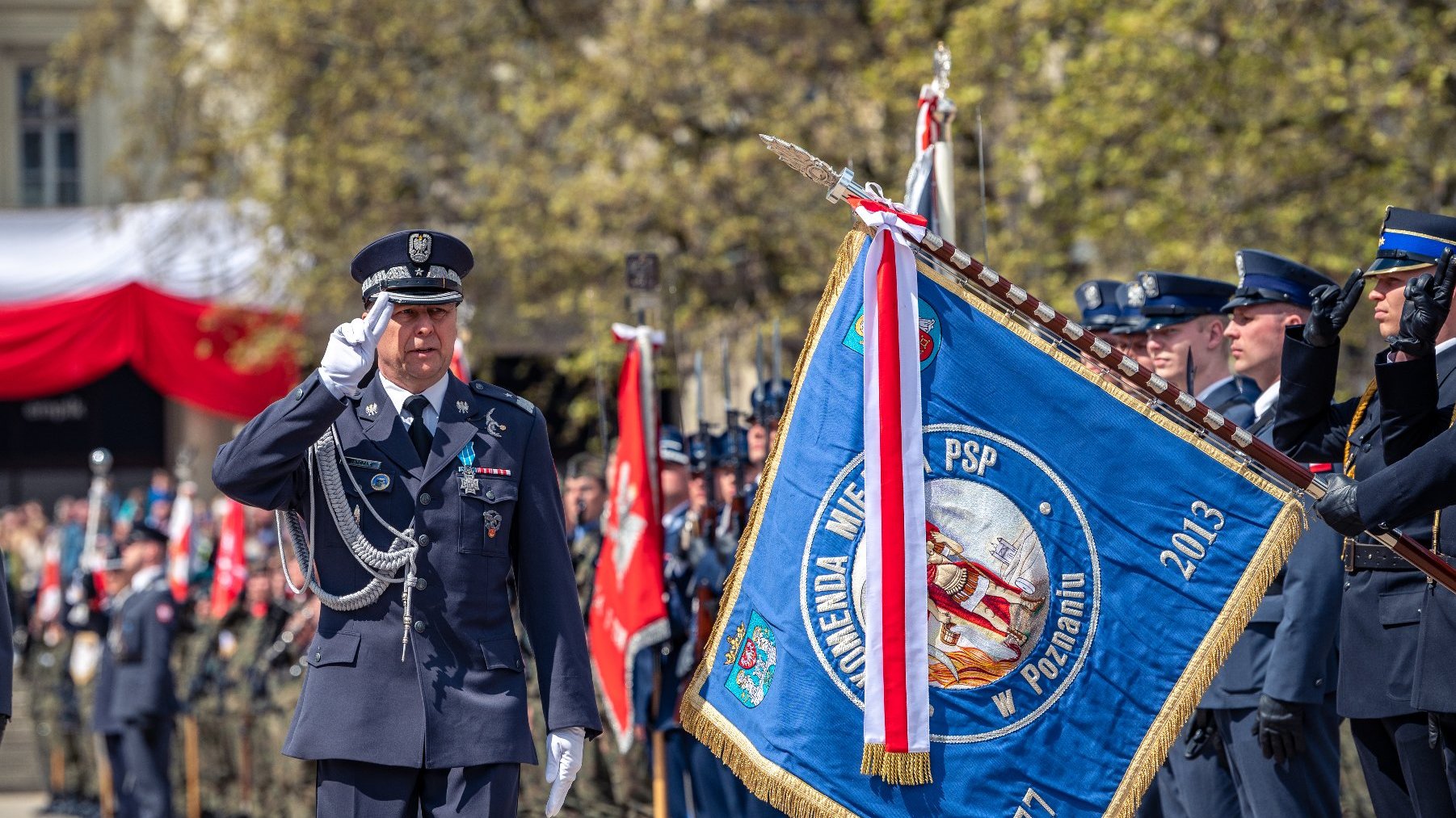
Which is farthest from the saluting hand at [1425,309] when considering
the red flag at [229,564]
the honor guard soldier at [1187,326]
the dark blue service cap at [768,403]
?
the red flag at [229,564]

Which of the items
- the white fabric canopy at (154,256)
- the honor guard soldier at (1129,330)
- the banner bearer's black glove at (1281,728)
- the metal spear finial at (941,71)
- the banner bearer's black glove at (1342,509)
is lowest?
the banner bearer's black glove at (1281,728)

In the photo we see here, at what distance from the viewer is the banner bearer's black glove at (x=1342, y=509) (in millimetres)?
4508

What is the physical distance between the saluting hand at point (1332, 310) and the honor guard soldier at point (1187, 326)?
5.13ft

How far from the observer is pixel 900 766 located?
15.8ft

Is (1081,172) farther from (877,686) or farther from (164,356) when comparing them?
(164,356)

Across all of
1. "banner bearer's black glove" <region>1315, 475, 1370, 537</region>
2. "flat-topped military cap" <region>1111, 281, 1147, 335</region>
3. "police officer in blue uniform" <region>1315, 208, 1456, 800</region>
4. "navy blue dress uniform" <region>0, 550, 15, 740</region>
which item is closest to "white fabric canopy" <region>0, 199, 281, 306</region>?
"flat-topped military cap" <region>1111, 281, 1147, 335</region>

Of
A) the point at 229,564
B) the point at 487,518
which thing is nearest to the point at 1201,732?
the point at 487,518

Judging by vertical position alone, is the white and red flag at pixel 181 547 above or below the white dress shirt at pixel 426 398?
below

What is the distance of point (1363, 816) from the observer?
8469 mm

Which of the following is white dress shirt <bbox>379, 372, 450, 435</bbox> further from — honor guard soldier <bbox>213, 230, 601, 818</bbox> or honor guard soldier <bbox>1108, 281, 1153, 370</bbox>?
honor guard soldier <bbox>1108, 281, 1153, 370</bbox>

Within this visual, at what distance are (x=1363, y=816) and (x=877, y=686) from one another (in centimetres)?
448

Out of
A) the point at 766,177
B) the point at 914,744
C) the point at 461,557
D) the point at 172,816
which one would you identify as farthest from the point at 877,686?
the point at 766,177

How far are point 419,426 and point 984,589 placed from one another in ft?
4.77

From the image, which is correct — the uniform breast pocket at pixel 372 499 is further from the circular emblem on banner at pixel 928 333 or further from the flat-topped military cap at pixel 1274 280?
the flat-topped military cap at pixel 1274 280
